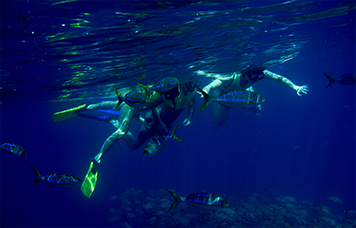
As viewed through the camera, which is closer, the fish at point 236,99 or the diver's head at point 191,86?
the fish at point 236,99

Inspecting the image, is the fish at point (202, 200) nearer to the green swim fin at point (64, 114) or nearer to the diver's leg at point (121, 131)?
the diver's leg at point (121, 131)

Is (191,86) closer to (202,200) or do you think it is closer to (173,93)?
(173,93)

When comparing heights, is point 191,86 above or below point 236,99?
below

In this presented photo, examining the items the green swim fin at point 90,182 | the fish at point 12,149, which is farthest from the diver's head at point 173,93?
the fish at point 12,149

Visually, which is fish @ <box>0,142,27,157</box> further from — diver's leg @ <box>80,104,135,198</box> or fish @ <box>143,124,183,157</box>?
fish @ <box>143,124,183,157</box>

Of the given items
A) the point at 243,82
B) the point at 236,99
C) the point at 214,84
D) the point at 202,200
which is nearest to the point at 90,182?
the point at 202,200

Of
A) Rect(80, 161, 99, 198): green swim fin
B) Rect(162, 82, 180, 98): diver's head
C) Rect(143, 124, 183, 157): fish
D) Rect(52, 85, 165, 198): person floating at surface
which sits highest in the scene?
Rect(162, 82, 180, 98): diver's head

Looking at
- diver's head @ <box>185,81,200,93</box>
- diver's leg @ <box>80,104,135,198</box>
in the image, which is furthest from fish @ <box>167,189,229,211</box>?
diver's head @ <box>185,81,200,93</box>

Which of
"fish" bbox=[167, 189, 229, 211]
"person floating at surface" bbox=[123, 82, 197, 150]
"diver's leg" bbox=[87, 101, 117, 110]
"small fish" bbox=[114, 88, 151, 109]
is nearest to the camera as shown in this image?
"fish" bbox=[167, 189, 229, 211]

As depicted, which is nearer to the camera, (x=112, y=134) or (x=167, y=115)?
(x=112, y=134)

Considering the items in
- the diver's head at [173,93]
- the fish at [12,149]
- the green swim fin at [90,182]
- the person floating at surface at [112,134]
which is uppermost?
the diver's head at [173,93]

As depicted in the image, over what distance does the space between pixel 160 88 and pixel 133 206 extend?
45.2 ft

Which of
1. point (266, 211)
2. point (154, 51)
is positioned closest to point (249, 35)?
point (154, 51)

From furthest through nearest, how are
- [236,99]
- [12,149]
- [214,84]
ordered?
[214,84]
[12,149]
[236,99]
